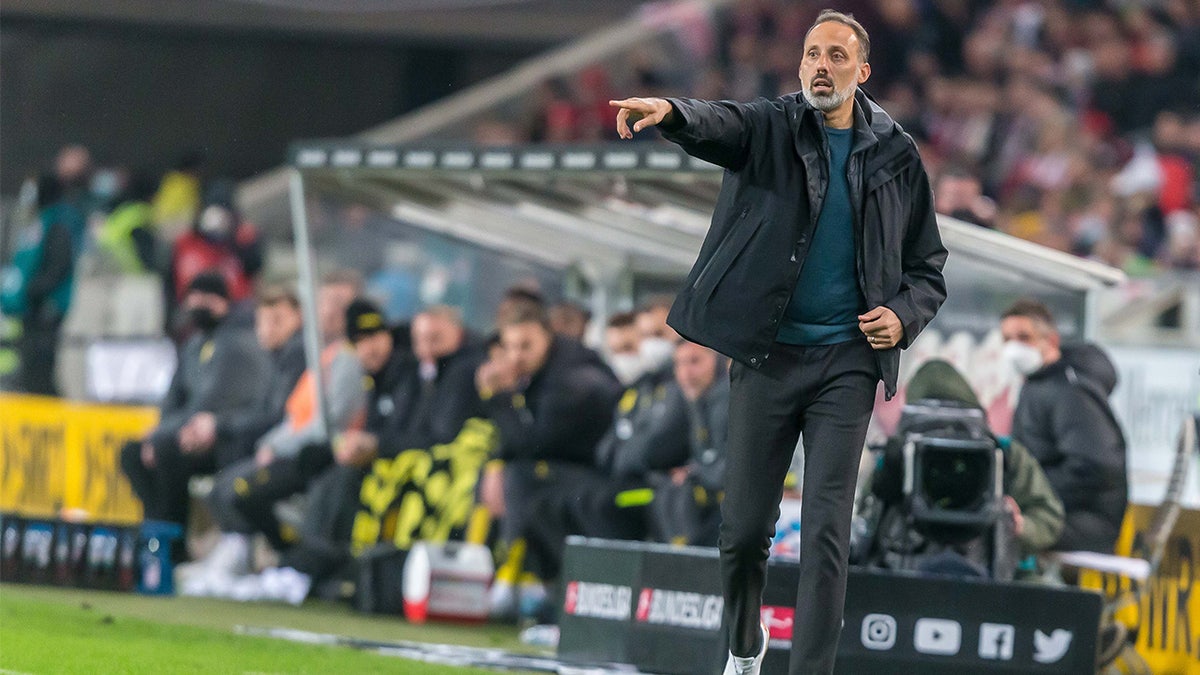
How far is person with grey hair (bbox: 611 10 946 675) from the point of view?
21.8ft

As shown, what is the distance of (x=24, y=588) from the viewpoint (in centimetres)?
1173

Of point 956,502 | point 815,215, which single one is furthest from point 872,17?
point 815,215

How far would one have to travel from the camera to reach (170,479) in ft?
44.2

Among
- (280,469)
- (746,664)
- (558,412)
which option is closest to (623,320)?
(558,412)

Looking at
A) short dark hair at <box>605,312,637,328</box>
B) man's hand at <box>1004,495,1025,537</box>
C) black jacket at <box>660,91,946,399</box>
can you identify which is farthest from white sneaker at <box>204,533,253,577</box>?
black jacket at <box>660,91,946,399</box>

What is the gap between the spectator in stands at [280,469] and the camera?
12734 millimetres

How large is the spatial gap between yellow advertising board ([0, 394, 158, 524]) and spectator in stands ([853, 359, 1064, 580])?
6.61 metres

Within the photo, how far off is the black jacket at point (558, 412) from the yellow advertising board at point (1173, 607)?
124 inches

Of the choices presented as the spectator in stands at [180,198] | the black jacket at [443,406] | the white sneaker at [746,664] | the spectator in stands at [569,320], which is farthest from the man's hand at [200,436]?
the white sneaker at [746,664]

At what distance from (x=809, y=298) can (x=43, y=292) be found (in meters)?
13.2

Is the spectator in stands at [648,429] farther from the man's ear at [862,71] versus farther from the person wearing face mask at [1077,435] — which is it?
the man's ear at [862,71]

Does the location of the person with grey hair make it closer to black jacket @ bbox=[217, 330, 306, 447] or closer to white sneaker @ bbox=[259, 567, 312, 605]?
white sneaker @ bbox=[259, 567, 312, 605]

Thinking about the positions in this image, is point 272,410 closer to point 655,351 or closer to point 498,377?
point 498,377

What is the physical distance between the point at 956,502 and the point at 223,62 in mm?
17996
